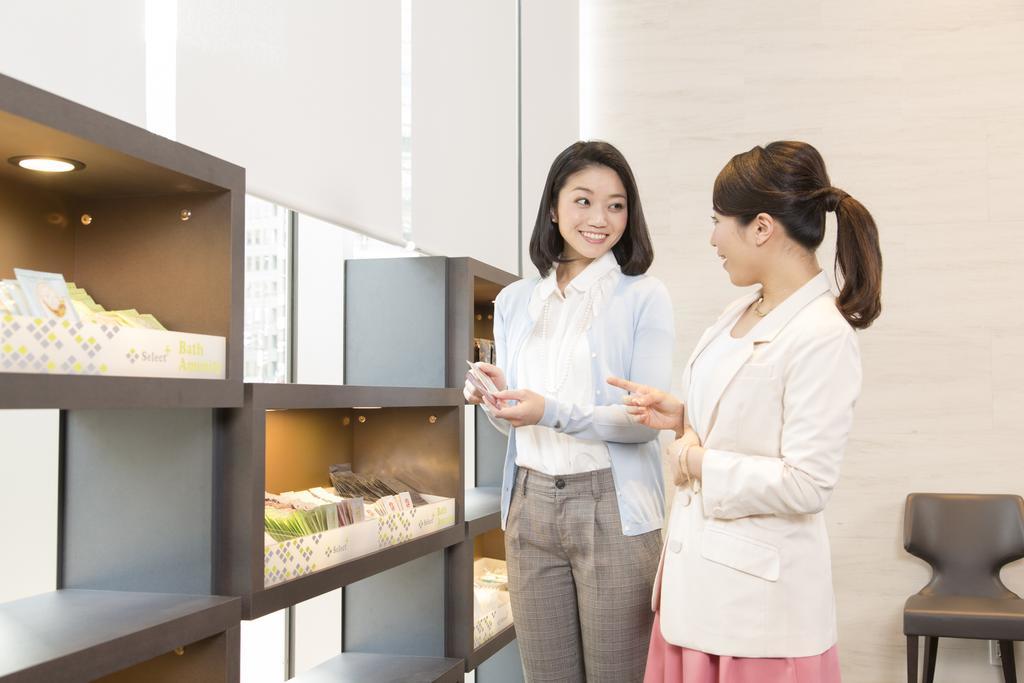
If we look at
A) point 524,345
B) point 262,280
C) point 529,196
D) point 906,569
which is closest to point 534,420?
point 524,345

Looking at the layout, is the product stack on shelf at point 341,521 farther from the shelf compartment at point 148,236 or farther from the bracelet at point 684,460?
the bracelet at point 684,460

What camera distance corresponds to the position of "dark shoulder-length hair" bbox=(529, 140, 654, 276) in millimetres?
2170

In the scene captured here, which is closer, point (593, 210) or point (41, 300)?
point (41, 300)

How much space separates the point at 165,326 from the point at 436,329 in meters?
1.17

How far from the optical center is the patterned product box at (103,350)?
1.24 metres

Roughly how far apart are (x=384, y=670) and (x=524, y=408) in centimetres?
101

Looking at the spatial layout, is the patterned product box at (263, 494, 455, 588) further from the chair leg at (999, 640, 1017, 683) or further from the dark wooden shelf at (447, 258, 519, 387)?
the chair leg at (999, 640, 1017, 683)

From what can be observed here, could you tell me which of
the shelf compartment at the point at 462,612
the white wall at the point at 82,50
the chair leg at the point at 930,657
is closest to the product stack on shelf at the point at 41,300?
the white wall at the point at 82,50

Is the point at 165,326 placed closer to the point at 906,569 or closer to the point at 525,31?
the point at 525,31

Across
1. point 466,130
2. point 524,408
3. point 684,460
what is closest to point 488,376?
point 524,408

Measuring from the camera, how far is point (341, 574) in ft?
6.68

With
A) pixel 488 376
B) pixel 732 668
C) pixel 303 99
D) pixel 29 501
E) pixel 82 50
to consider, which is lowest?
pixel 732 668

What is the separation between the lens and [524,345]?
2.25 metres

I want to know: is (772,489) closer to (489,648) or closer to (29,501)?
(29,501)
